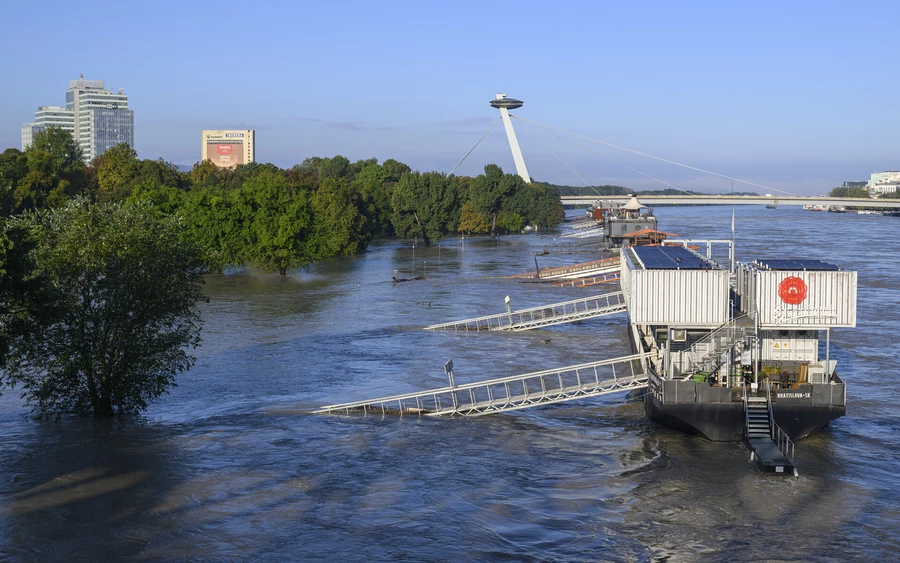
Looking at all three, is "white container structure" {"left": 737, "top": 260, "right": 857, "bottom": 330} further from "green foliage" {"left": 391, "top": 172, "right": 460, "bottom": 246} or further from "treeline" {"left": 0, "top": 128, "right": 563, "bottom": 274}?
"green foliage" {"left": 391, "top": 172, "right": 460, "bottom": 246}

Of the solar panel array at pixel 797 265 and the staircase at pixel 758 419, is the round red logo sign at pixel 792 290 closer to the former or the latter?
the solar panel array at pixel 797 265

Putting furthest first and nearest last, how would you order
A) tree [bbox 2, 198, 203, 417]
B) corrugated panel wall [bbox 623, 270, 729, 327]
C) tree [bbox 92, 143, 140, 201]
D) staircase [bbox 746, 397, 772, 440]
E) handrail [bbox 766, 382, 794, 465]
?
tree [bbox 92, 143, 140, 201] → corrugated panel wall [bbox 623, 270, 729, 327] → tree [bbox 2, 198, 203, 417] → staircase [bbox 746, 397, 772, 440] → handrail [bbox 766, 382, 794, 465]

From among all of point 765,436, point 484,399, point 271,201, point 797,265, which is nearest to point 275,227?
point 271,201

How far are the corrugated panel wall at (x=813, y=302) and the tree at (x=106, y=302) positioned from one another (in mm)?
17283

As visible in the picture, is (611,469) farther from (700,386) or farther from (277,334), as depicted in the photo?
(277,334)

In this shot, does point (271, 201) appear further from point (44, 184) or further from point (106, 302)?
point (106, 302)

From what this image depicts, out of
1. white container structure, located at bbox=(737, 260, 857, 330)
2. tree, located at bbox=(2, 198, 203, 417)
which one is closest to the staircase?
white container structure, located at bbox=(737, 260, 857, 330)

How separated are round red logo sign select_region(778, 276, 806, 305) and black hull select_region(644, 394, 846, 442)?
3.29m

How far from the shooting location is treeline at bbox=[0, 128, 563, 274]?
262 ft

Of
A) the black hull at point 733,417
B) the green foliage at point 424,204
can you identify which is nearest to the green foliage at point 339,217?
the green foliage at point 424,204

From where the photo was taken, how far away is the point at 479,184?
5797 inches

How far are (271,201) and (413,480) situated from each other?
59.8 m

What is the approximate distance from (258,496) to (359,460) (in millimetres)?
3687

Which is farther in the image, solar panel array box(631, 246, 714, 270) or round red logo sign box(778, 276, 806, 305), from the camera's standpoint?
solar panel array box(631, 246, 714, 270)
